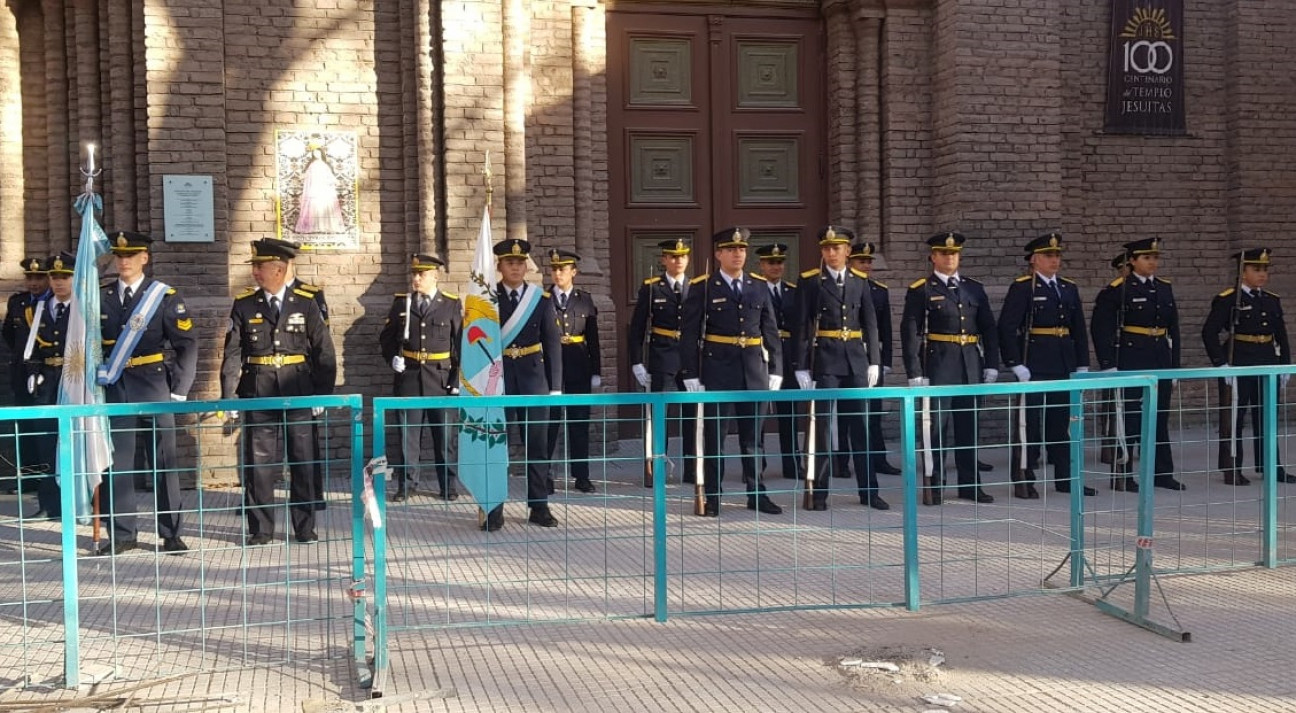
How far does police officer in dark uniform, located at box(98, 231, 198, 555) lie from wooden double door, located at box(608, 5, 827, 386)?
191 inches

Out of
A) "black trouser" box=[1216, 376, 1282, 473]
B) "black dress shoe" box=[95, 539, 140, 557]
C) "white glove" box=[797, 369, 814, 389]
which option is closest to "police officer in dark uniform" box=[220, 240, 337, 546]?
"black dress shoe" box=[95, 539, 140, 557]

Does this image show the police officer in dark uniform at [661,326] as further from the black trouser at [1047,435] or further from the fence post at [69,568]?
the fence post at [69,568]

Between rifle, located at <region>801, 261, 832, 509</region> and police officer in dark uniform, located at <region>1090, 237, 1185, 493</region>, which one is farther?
police officer in dark uniform, located at <region>1090, 237, 1185, 493</region>

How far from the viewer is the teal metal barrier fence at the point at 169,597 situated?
500 centimetres

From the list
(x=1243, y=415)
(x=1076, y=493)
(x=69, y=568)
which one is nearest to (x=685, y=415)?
(x=1076, y=493)

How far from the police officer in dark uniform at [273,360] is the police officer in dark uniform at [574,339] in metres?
2.47

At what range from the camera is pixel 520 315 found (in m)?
9.02

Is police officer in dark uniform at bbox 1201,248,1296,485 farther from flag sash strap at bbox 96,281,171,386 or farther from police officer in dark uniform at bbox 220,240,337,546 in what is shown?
flag sash strap at bbox 96,281,171,386

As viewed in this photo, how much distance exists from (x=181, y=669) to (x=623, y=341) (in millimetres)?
7243

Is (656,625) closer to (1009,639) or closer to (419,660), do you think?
(419,660)

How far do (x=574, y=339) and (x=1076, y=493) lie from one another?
198 inches

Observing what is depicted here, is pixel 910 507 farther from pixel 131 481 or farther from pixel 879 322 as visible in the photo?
pixel 131 481

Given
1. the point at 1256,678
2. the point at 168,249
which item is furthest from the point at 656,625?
the point at 168,249

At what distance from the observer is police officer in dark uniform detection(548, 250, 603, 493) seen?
1021 centimetres
